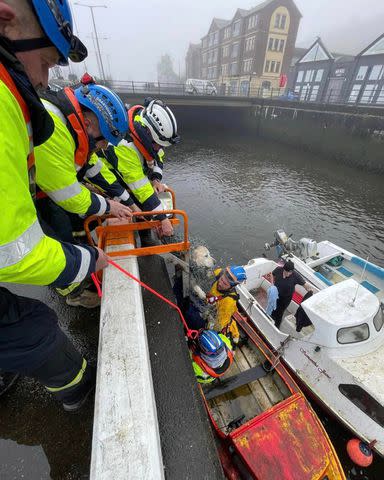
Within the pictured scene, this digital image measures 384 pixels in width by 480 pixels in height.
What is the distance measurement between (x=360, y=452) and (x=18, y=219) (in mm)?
6614

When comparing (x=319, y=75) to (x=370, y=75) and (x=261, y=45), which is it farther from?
(x=261, y=45)

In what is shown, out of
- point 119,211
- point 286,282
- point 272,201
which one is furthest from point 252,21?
point 119,211

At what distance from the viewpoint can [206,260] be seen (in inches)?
170

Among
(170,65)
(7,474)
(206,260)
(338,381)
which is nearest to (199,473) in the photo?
(7,474)

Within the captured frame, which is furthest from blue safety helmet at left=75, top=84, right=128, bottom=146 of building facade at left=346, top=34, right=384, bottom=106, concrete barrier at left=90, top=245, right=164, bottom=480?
building facade at left=346, top=34, right=384, bottom=106

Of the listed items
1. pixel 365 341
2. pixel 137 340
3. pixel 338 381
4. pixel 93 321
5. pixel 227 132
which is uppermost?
pixel 137 340

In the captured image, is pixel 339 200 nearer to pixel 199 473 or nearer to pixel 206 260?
pixel 206 260

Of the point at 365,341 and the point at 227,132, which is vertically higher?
the point at 365,341

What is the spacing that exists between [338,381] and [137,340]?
476 centimetres

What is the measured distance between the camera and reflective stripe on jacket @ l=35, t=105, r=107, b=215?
7.64 ft

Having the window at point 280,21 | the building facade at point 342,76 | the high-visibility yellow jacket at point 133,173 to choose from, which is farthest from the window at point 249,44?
the high-visibility yellow jacket at point 133,173

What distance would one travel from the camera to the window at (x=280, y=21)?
138 ft

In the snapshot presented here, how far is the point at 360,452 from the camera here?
466 centimetres

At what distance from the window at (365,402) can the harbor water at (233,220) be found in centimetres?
125
